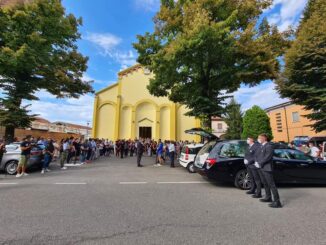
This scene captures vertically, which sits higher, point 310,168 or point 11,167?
point 310,168

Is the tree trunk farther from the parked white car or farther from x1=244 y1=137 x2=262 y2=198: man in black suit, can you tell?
x1=244 y1=137 x2=262 y2=198: man in black suit

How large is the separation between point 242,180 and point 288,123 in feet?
137

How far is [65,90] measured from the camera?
1839 centimetres

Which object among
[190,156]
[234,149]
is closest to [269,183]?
[234,149]

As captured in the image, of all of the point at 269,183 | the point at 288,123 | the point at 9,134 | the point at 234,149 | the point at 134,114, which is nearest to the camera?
the point at 269,183

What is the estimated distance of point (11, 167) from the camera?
10.5m

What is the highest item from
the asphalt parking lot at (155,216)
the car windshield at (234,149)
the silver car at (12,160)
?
the car windshield at (234,149)

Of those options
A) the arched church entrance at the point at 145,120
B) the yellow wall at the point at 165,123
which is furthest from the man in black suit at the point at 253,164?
the arched church entrance at the point at 145,120

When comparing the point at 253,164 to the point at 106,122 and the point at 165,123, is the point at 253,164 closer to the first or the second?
the point at 165,123

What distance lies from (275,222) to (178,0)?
13328 mm

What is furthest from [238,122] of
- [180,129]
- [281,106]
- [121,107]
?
[121,107]

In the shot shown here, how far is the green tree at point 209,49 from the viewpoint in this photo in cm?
1130

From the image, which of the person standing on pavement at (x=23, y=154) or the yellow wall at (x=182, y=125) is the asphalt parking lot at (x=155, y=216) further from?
the yellow wall at (x=182, y=125)

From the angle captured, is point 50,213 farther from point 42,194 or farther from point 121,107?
point 121,107
